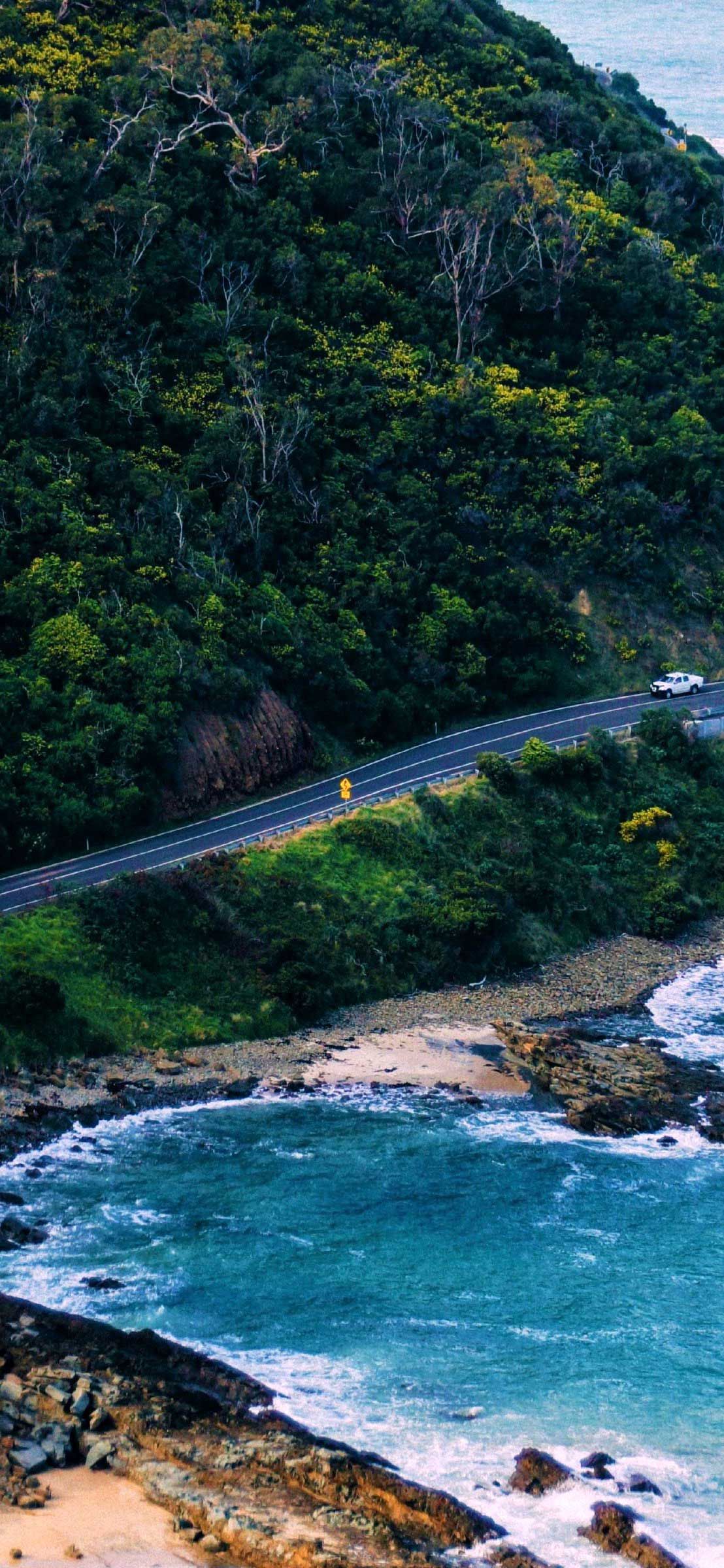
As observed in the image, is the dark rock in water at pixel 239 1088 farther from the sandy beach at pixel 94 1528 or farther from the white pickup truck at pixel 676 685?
the white pickup truck at pixel 676 685

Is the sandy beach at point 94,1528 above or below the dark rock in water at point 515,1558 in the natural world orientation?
below

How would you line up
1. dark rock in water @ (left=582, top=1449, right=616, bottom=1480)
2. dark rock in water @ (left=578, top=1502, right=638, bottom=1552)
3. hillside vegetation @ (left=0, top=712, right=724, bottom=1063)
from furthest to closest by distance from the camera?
hillside vegetation @ (left=0, top=712, right=724, bottom=1063) → dark rock in water @ (left=582, top=1449, right=616, bottom=1480) → dark rock in water @ (left=578, top=1502, right=638, bottom=1552)

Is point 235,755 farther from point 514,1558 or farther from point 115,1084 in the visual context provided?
point 514,1558

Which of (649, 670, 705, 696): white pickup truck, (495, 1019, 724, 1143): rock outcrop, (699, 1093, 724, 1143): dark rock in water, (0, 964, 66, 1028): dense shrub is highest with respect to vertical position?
(649, 670, 705, 696): white pickup truck

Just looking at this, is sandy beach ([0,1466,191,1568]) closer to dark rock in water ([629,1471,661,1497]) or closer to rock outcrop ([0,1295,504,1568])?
rock outcrop ([0,1295,504,1568])

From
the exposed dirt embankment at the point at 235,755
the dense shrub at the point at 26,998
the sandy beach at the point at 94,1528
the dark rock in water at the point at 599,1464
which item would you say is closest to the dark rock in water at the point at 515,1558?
the dark rock in water at the point at 599,1464

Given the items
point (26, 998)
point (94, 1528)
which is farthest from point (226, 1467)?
point (26, 998)

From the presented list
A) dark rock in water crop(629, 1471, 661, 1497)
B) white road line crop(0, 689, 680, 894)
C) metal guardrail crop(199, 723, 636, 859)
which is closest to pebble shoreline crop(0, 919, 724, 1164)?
metal guardrail crop(199, 723, 636, 859)
